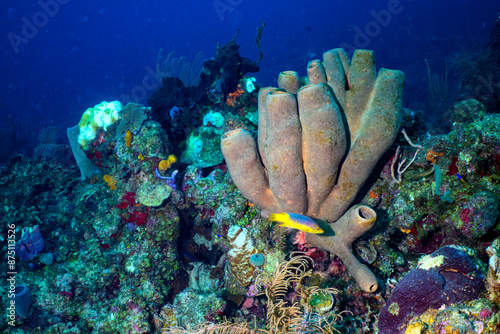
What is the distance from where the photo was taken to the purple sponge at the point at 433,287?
1786 millimetres

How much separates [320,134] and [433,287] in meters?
1.48

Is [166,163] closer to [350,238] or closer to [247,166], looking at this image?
[247,166]

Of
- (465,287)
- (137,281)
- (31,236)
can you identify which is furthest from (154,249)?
(465,287)

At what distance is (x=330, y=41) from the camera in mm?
40281

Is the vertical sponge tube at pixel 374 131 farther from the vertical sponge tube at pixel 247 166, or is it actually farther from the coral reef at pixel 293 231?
the vertical sponge tube at pixel 247 166

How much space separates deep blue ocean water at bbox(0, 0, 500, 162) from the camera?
2627cm

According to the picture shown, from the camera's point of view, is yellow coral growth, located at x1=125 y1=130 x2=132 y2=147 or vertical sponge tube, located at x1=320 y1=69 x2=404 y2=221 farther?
yellow coral growth, located at x1=125 y1=130 x2=132 y2=147

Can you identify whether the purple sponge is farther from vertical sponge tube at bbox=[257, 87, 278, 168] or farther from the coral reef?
vertical sponge tube at bbox=[257, 87, 278, 168]

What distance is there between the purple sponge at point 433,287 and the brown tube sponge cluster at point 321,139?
1.03m

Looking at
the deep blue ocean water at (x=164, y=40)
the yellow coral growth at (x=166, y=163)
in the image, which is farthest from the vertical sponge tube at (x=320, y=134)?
the deep blue ocean water at (x=164, y=40)

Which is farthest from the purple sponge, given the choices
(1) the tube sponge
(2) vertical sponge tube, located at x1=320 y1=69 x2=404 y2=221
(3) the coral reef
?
(2) vertical sponge tube, located at x1=320 y1=69 x2=404 y2=221

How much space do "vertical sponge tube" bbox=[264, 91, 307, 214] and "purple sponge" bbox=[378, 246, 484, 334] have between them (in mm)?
1226

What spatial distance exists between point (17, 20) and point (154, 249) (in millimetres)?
119729

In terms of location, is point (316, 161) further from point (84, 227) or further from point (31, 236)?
point (31, 236)
